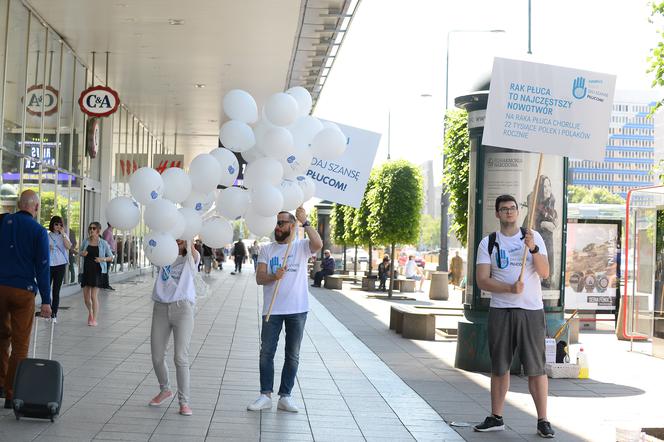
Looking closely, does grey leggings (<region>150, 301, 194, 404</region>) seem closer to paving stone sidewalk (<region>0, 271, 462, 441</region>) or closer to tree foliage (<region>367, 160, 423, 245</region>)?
paving stone sidewalk (<region>0, 271, 462, 441</region>)

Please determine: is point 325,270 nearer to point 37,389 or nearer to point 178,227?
point 178,227

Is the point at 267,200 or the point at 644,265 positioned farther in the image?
the point at 644,265

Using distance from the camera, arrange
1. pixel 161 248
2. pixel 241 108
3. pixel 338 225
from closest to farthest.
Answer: pixel 161 248
pixel 241 108
pixel 338 225

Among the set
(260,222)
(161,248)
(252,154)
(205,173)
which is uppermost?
(252,154)

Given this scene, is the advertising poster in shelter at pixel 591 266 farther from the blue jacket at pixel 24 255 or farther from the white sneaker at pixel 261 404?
the blue jacket at pixel 24 255

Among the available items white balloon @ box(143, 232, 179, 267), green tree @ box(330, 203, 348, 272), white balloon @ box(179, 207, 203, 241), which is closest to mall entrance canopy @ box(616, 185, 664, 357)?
white balloon @ box(179, 207, 203, 241)

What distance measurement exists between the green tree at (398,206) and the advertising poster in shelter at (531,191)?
67.3 feet

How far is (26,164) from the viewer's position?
18.3m

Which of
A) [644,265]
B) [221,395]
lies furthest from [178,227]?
[644,265]

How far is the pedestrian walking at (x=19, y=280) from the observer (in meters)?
7.45

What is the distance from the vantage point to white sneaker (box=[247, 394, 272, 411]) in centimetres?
806

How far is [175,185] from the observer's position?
7434 millimetres

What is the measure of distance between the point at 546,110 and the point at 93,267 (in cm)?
877

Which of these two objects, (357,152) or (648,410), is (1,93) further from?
(648,410)
